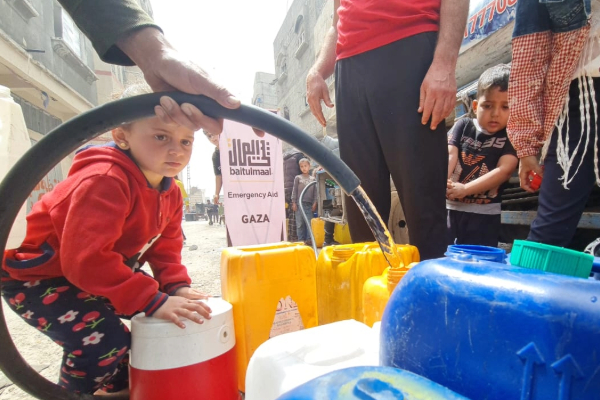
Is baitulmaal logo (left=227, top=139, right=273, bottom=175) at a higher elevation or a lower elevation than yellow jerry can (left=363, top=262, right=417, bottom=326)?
higher

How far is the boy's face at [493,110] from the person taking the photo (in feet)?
5.68

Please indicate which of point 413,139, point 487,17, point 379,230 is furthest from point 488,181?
point 487,17

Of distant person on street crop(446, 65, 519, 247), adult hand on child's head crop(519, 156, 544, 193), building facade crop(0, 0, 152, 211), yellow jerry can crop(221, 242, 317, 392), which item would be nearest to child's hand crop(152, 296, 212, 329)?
yellow jerry can crop(221, 242, 317, 392)

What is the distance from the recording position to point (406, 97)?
3.85 ft

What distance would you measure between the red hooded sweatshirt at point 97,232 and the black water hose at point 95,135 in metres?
0.21

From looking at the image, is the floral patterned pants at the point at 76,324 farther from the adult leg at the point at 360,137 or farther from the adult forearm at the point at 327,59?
the adult forearm at the point at 327,59

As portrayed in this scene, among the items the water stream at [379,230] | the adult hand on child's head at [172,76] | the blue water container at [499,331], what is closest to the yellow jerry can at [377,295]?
the water stream at [379,230]

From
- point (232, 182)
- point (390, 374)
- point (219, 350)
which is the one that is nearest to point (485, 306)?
point (390, 374)

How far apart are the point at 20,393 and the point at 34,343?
55 cm

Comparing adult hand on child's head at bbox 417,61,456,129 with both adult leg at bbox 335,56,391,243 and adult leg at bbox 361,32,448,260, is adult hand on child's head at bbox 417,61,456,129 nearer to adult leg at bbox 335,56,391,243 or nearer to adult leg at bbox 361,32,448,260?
adult leg at bbox 361,32,448,260

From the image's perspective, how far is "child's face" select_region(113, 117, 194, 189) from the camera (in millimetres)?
992

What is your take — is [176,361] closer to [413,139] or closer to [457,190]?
[413,139]

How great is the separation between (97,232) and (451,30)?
1.30m

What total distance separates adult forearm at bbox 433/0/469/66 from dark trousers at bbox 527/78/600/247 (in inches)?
19.4
